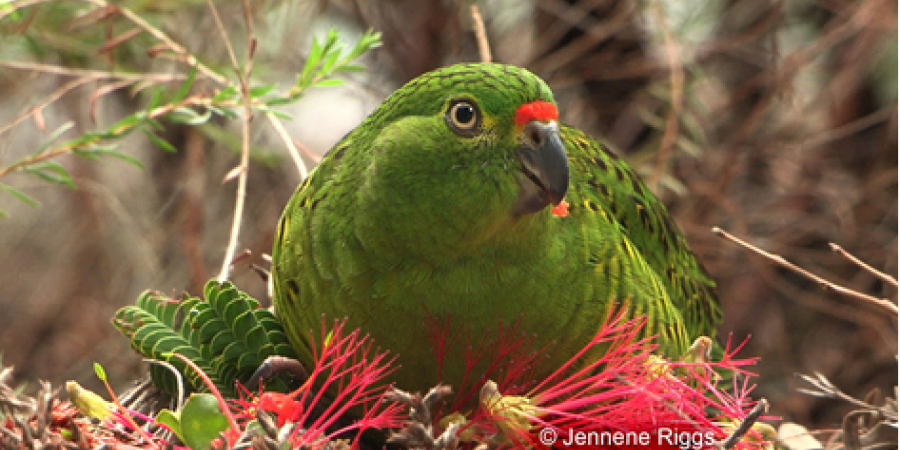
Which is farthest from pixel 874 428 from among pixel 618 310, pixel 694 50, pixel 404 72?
pixel 404 72

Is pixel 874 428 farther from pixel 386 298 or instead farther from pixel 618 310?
pixel 386 298

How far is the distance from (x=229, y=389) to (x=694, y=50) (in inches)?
81.7

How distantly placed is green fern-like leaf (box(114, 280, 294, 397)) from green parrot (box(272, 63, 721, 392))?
0.29 ft

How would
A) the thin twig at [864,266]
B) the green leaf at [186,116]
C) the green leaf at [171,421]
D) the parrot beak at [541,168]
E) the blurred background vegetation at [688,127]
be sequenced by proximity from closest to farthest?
the green leaf at [171,421] < the parrot beak at [541,168] < the thin twig at [864,266] < the green leaf at [186,116] < the blurred background vegetation at [688,127]

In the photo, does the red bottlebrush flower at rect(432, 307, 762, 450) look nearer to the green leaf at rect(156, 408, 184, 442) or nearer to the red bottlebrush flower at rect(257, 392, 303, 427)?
the red bottlebrush flower at rect(257, 392, 303, 427)

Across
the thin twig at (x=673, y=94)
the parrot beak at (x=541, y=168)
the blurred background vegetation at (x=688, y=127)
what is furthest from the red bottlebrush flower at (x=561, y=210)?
the blurred background vegetation at (x=688, y=127)

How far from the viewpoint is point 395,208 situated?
5.25 feet

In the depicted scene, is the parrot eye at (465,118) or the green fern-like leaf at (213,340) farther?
the green fern-like leaf at (213,340)

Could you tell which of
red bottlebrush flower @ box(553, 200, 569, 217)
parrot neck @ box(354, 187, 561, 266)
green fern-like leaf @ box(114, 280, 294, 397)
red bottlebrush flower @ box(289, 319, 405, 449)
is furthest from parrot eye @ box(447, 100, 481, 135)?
green fern-like leaf @ box(114, 280, 294, 397)

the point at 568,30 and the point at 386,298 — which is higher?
the point at 568,30

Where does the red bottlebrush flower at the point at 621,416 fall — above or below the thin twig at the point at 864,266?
below

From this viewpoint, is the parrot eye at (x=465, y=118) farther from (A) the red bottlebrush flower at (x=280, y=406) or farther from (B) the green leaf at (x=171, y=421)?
(B) the green leaf at (x=171, y=421)

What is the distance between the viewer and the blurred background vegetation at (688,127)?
2.97m

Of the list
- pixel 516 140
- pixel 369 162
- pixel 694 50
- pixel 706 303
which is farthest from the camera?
pixel 694 50
